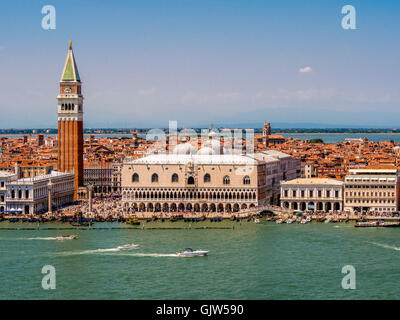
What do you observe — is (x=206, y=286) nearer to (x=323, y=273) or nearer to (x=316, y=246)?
(x=323, y=273)

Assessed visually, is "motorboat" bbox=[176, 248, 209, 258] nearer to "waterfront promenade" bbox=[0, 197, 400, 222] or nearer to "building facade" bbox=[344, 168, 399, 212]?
"waterfront promenade" bbox=[0, 197, 400, 222]

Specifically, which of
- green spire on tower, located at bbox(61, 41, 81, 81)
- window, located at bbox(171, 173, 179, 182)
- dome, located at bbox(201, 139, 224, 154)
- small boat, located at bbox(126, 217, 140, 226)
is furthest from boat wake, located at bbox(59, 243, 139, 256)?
green spire on tower, located at bbox(61, 41, 81, 81)

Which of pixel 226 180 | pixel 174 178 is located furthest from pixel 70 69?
pixel 226 180

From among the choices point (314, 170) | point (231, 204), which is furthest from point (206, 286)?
point (314, 170)

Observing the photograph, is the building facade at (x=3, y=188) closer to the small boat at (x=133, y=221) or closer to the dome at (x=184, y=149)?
the small boat at (x=133, y=221)

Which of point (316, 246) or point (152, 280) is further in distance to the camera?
point (316, 246)

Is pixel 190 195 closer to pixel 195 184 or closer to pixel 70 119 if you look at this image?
pixel 195 184
